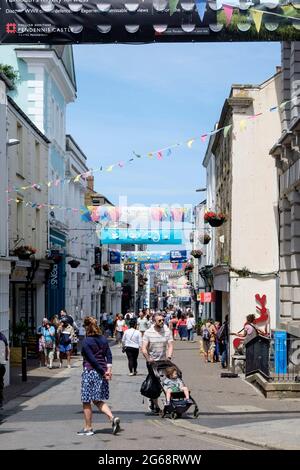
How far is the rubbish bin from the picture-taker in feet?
58.9

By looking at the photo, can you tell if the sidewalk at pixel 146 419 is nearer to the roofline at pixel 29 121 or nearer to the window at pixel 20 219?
the window at pixel 20 219

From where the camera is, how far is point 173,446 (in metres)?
9.88

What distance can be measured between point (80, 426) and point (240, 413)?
3.27 meters

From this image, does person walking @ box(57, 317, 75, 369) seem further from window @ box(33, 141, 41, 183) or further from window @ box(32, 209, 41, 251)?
window @ box(33, 141, 41, 183)

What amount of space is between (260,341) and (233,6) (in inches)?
334

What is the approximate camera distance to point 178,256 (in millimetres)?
61156

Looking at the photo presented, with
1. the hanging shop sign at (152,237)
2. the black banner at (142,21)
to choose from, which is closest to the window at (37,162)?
the hanging shop sign at (152,237)

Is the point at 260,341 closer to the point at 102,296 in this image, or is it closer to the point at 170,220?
the point at 170,220

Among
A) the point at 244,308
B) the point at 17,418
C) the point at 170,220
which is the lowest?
the point at 17,418

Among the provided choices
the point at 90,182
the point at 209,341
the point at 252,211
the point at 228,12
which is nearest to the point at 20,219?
the point at 209,341

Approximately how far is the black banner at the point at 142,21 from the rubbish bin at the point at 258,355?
7.83 meters

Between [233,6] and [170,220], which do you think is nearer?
[233,6]

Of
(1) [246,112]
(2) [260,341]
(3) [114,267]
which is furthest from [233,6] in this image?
(3) [114,267]

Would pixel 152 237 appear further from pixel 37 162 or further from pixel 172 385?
pixel 172 385
